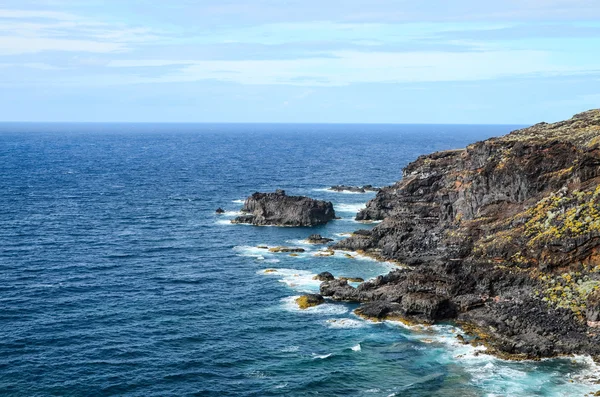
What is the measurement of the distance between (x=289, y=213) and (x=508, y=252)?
61.8m

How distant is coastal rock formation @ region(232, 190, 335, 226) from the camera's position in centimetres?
14200

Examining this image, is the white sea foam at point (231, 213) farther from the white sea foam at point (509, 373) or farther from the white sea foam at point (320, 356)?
the white sea foam at point (509, 373)

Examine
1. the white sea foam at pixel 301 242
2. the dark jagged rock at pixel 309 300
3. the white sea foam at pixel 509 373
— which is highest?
the white sea foam at pixel 301 242

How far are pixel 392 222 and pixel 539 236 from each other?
36627mm

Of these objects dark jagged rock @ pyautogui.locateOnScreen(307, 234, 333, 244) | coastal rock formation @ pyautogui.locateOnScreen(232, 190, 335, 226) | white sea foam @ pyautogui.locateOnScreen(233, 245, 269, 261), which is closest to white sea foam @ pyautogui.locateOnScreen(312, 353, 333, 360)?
white sea foam @ pyautogui.locateOnScreen(233, 245, 269, 261)

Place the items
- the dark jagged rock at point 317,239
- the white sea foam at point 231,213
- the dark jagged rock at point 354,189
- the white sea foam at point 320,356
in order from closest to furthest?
the white sea foam at point 320,356
the dark jagged rock at point 317,239
the white sea foam at point 231,213
the dark jagged rock at point 354,189

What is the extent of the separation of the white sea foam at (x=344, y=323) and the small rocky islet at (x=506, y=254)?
257 cm

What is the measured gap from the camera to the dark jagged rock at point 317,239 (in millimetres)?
124625

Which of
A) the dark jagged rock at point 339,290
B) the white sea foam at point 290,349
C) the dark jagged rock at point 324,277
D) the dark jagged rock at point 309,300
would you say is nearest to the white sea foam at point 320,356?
the white sea foam at point 290,349

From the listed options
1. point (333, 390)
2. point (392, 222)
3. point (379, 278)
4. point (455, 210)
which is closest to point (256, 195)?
point (392, 222)

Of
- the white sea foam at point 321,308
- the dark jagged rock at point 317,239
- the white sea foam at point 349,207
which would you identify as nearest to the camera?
the white sea foam at point 321,308

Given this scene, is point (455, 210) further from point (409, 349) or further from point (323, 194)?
point (323, 194)

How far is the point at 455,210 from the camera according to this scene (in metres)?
114

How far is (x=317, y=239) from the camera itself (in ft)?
411
